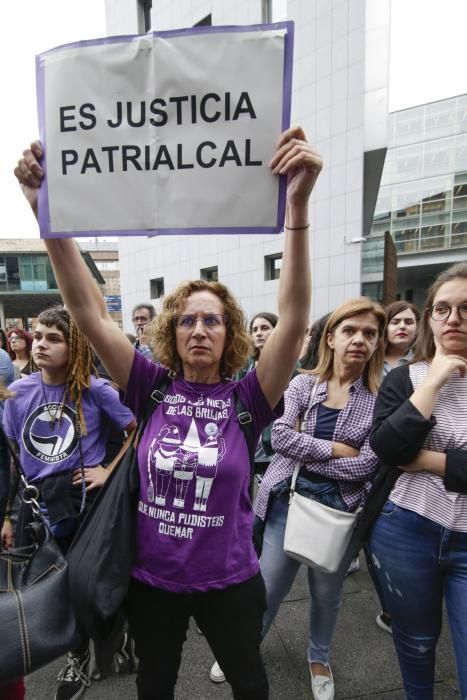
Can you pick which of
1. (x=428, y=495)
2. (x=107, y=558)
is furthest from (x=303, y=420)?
(x=107, y=558)

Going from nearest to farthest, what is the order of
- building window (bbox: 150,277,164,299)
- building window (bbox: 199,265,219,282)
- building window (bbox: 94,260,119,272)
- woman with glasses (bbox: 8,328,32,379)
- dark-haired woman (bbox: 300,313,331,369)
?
dark-haired woman (bbox: 300,313,331,369) → woman with glasses (bbox: 8,328,32,379) → building window (bbox: 199,265,219,282) → building window (bbox: 150,277,164,299) → building window (bbox: 94,260,119,272)

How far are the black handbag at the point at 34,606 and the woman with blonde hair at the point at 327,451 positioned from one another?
1058 millimetres

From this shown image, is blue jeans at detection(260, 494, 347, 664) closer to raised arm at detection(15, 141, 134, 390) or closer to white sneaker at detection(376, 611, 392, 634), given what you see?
white sneaker at detection(376, 611, 392, 634)

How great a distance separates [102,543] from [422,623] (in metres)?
1.31

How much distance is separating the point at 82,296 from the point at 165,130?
2.14 feet

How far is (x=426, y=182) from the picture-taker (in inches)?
1208

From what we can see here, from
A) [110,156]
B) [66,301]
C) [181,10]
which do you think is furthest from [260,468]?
[181,10]

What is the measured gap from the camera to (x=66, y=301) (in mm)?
1406

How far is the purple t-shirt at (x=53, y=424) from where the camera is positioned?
1.96 m

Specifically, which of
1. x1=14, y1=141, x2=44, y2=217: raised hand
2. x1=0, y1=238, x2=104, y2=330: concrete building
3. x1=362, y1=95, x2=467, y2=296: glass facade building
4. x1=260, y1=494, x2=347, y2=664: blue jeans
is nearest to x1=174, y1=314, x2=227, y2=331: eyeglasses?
x1=14, y1=141, x2=44, y2=217: raised hand

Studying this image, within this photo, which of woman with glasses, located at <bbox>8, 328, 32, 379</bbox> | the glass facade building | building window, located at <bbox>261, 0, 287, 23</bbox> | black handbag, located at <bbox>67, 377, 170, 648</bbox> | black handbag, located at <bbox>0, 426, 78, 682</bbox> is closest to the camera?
black handbag, located at <bbox>0, 426, 78, 682</bbox>

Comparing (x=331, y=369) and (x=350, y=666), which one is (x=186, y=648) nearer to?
(x=350, y=666)

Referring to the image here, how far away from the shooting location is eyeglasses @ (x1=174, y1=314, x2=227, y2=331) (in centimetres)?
150

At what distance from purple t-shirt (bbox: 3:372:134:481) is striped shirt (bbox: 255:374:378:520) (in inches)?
35.2
